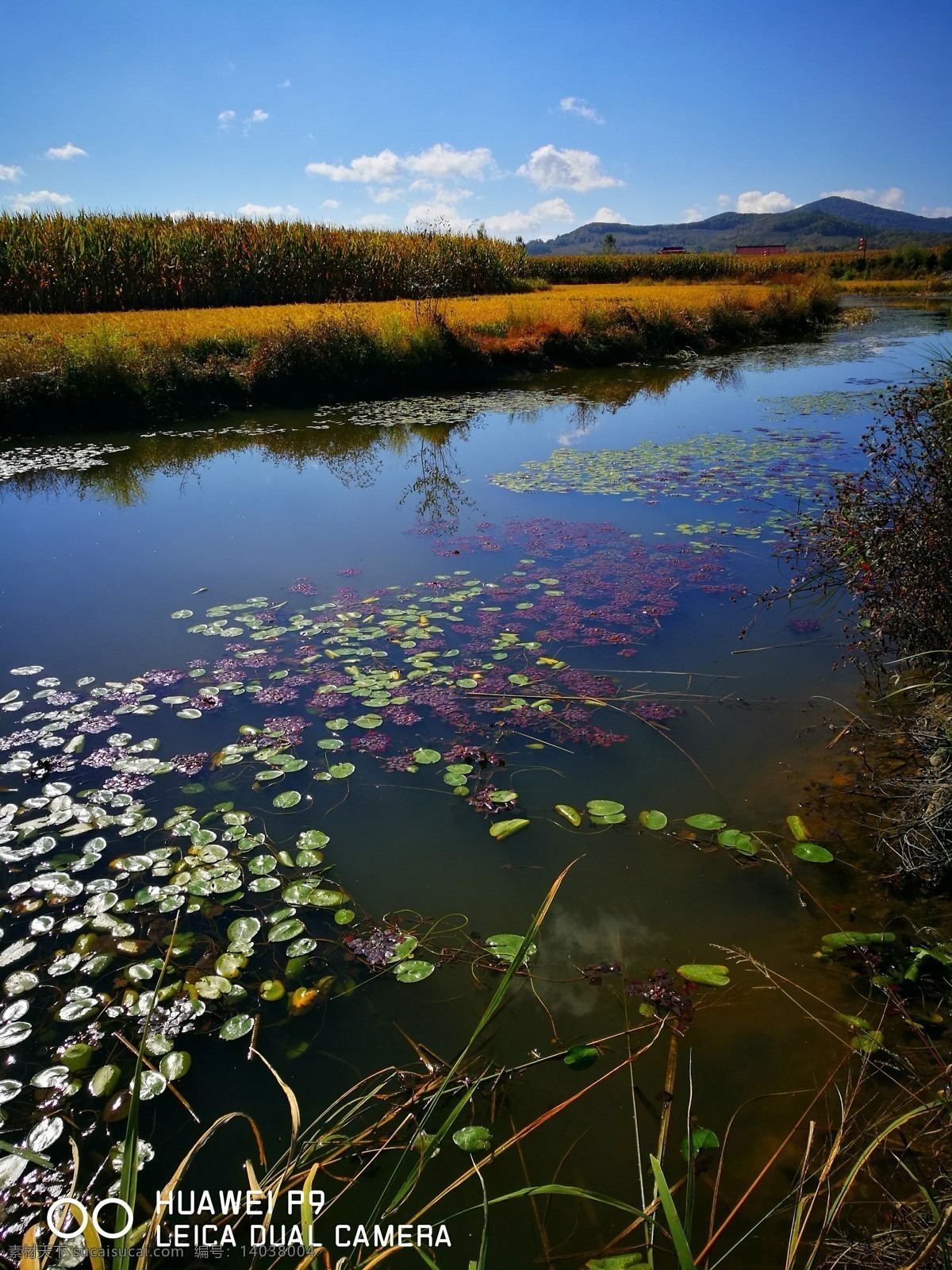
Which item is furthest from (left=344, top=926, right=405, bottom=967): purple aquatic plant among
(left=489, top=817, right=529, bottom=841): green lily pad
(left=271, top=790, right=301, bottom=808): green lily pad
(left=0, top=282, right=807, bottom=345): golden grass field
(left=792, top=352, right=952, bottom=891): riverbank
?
(left=0, top=282, right=807, bottom=345): golden grass field

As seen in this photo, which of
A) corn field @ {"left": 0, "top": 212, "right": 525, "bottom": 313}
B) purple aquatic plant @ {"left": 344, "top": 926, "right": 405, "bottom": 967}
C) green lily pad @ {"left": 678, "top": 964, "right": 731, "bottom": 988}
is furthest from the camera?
corn field @ {"left": 0, "top": 212, "right": 525, "bottom": 313}

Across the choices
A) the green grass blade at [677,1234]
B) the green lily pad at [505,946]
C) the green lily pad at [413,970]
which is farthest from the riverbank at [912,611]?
the green grass blade at [677,1234]

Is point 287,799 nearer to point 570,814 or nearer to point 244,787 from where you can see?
point 244,787

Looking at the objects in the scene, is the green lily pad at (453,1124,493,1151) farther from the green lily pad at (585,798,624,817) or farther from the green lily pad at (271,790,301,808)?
the green lily pad at (271,790,301,808)

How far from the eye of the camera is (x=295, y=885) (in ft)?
7.48

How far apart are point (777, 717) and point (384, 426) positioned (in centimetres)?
713

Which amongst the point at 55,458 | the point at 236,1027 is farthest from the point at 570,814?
the point at 55,458

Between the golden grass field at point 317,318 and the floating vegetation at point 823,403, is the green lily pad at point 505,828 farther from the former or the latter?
the golden grass field at point 317,318

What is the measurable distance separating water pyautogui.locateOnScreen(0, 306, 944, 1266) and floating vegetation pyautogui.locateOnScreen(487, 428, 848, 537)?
0.08 metres

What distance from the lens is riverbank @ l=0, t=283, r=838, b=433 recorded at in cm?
866

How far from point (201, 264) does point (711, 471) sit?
13.4 metres

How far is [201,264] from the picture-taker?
15164 mm

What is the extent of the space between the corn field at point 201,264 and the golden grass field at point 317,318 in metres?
0.87

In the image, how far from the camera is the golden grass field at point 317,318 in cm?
983
